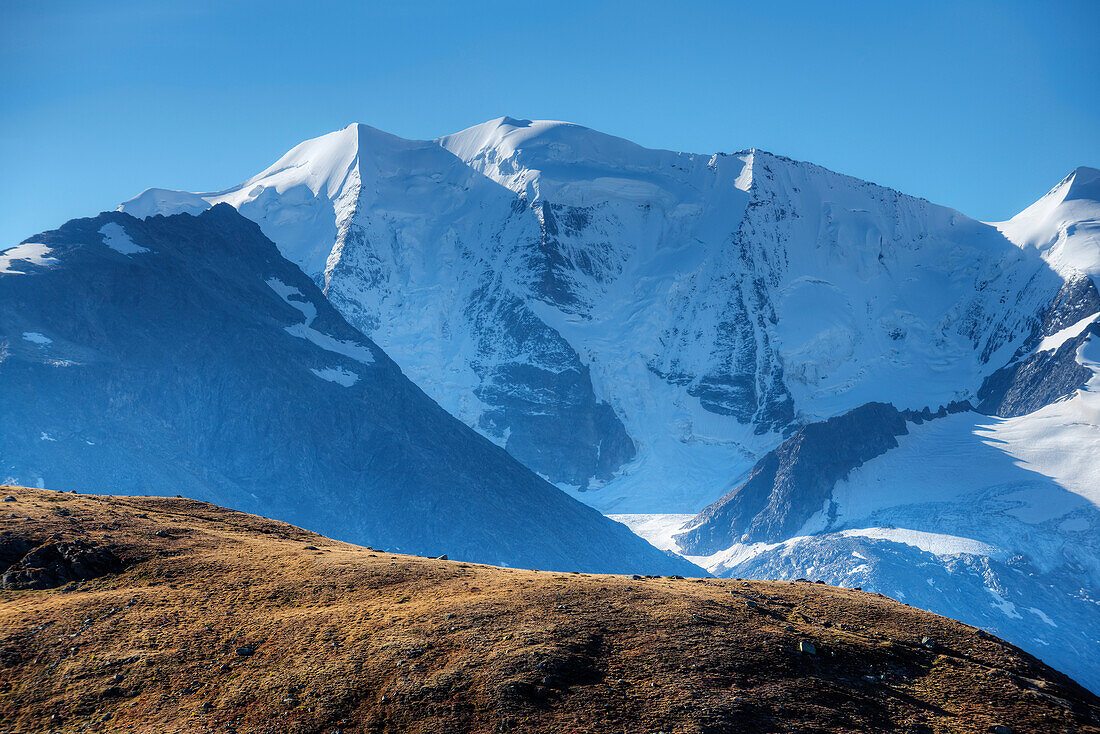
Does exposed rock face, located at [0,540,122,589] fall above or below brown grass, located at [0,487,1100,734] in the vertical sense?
above

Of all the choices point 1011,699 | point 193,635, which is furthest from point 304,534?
point 1011,699

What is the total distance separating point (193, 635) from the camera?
5112 centimetres

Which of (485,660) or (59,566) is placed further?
(59,566)

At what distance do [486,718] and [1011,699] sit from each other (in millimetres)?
24347

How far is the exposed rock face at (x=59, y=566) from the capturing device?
57750 millimetres

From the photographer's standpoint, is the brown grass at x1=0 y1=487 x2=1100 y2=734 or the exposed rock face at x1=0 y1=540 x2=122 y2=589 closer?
the brown grass at x1=0 y1=487 x2=1100 y2=734

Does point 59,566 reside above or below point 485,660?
above

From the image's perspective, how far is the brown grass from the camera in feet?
143

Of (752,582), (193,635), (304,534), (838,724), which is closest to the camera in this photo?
(838,724)

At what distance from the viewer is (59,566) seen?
59.5 metres

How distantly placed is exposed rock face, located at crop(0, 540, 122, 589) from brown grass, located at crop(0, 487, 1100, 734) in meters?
1.24

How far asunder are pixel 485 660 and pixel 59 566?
29.6 metres

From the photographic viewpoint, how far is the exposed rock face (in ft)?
189

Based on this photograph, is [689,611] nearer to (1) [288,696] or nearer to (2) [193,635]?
(1) [288,696]
